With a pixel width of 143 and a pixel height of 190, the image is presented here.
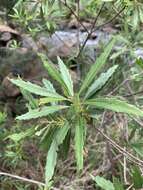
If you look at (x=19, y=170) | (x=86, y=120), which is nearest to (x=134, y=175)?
(x=86, y=120)

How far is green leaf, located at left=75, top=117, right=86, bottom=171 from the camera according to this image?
1713mm

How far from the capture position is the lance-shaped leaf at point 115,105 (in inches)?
63.9

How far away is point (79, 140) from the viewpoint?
68.4 inches

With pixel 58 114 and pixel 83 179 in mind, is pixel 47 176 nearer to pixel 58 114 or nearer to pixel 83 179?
pixel 58 114

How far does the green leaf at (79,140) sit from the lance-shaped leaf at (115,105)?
9cm

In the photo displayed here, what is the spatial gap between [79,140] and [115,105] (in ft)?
0.66

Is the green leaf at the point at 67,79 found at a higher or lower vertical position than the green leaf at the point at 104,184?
higher

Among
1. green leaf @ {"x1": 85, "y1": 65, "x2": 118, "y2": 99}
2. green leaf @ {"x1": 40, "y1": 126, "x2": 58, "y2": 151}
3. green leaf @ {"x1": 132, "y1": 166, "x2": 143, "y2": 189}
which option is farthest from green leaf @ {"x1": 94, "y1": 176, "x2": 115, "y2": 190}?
green leaf @ {"x1": 85, "y1": 65, "x2": 118, "y2": 99}

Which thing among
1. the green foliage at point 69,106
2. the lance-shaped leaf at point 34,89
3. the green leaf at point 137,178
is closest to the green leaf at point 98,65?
the green foliage at point 69,106

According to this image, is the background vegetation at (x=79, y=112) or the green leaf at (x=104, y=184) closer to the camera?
the background vegetation at (x=79, y=112)

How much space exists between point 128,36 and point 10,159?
4.26 feet

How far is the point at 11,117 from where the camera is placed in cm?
454

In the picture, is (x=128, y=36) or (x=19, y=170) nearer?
(x=128, y=36)

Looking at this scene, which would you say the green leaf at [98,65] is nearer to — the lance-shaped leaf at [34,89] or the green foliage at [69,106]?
the green foliage at [69,106]
